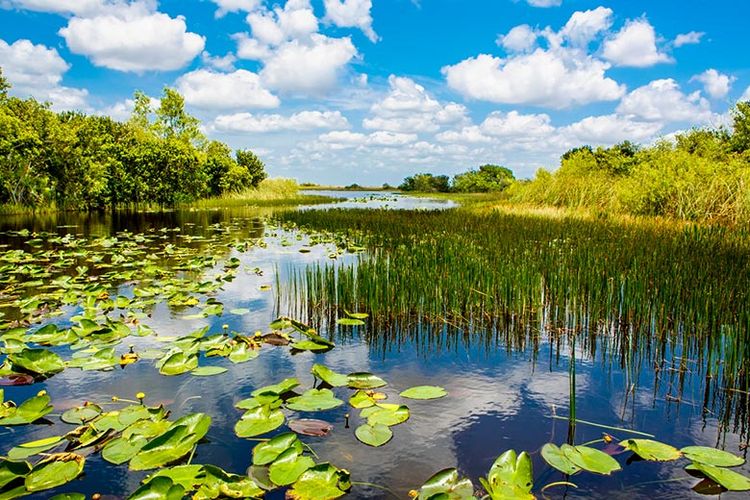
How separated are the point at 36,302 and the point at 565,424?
5209 millimetres

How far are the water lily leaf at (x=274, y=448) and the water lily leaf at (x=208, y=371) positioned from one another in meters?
1.13

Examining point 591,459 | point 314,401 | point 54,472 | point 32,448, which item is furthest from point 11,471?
point 591,459

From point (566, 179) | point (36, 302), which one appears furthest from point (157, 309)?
Result: point (566, 179)

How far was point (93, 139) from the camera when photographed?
18.8 metres

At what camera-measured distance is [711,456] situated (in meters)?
2.33

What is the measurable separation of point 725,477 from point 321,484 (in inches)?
72.7

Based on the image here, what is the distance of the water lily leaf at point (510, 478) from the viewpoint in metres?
2.02

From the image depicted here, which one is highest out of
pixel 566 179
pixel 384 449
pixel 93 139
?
pixel 93 139

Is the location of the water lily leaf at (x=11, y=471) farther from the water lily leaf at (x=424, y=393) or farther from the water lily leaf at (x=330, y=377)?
the water lily leaf at (x=424, y=393)

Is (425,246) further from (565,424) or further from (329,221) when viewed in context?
(329,221)

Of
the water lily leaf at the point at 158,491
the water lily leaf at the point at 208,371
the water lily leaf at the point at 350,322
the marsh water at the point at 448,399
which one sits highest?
the water lily leaf at the point at 350,322

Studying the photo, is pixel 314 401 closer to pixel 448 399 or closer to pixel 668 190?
pixel 448 399

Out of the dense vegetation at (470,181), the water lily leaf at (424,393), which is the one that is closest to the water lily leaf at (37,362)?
the water lily leaf at (424,393)

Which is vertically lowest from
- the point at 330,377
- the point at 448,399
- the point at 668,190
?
the point at 448,399
